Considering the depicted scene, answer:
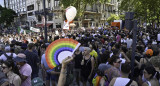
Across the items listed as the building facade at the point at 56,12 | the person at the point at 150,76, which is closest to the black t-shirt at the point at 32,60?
the person at the point at 150,76

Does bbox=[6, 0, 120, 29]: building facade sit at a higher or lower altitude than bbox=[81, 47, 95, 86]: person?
higher

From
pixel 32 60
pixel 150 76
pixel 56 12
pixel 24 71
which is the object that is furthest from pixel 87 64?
pixel 56 12

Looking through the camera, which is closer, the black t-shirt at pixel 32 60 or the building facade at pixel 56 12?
the black t-shirt at pixel 32 60

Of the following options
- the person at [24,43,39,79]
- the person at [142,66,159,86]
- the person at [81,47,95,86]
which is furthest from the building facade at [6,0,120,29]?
the person at [142,66,159,86]

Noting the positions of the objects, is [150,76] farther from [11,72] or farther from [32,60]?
[32,60]

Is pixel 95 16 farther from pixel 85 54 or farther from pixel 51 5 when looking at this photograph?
pixel 85 54

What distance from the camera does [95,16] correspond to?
4894 centimetres

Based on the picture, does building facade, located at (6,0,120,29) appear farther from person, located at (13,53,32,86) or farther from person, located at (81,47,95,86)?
person, located at (13,53,32,86)

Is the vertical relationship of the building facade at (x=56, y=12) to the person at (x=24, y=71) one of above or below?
above

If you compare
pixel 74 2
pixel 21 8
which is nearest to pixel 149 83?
pixel 74 2

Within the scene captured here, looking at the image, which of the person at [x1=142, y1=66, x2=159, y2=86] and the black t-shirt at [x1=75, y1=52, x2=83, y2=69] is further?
the black t-shirt at [x1=75, y1=52, x2=83, y2=69]

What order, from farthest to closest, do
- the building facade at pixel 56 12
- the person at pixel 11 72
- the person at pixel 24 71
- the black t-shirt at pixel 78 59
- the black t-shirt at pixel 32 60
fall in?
1. the building facade at pixel 56 12
2. the black t-shirt at pixel 78 59
3. the black t-shirt at pixel 32 60
4. the person at pixel 24 71
5. the person at pixel 11 72

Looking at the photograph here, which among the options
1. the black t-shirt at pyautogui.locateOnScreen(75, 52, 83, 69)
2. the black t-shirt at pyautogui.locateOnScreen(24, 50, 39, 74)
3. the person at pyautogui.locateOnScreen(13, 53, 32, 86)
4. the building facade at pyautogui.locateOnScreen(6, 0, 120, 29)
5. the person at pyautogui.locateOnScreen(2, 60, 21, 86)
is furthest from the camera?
the building facade at pyautogui.locateOnScreen(6, 0, 120, 29)

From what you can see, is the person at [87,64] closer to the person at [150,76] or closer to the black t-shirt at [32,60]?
the black t-shirt at [32,60]
